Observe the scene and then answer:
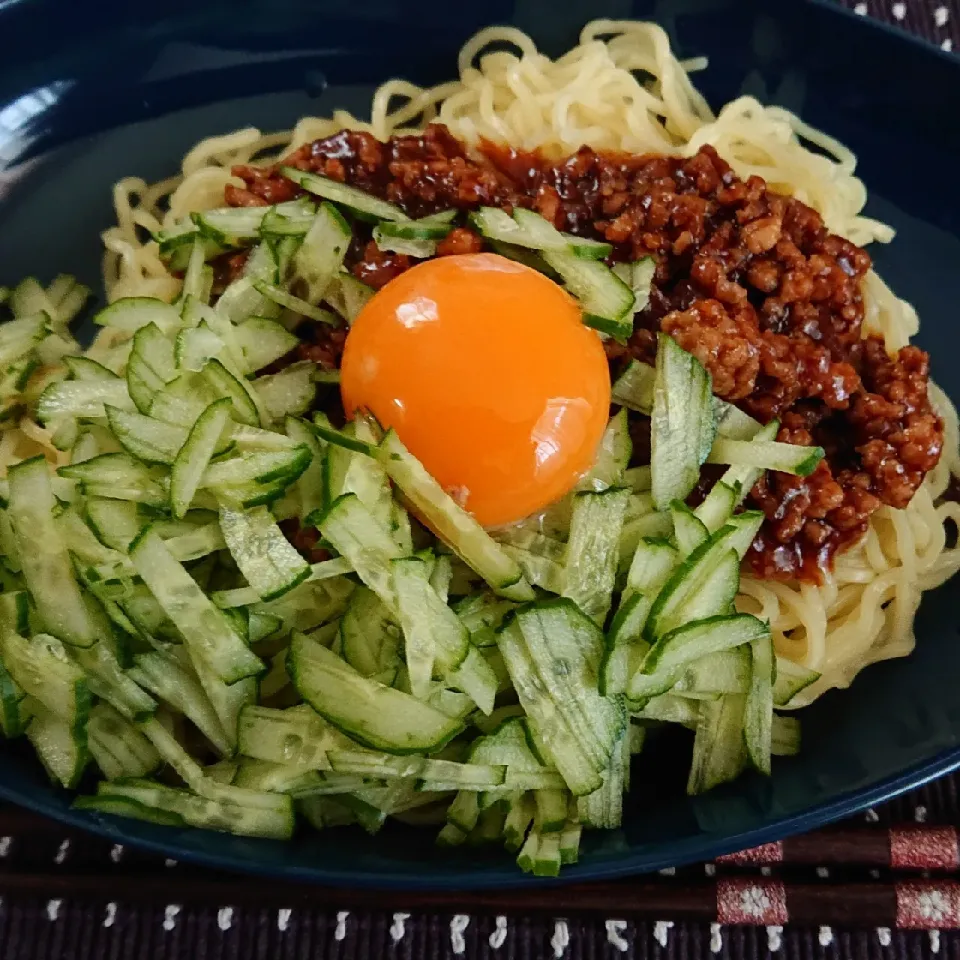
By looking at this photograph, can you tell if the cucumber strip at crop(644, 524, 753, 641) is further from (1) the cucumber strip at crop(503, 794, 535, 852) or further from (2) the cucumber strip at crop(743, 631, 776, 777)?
(1) the cucumber strip at crop(503, 794, 535, 852)

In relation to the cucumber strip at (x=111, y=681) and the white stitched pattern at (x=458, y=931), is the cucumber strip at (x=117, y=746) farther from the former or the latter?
the white stitched pattern at (x=458, y=931)

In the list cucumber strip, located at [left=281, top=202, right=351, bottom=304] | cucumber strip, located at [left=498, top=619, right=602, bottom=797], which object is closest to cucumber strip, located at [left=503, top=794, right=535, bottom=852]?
cucumber strip, located at [left=498, top=619, right=602, bottom=797]

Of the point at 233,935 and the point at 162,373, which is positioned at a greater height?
the point at 162,373

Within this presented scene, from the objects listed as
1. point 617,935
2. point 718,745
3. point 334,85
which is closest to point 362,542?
point 718,745

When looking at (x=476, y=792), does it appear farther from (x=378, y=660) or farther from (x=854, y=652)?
(x=854, y=652)

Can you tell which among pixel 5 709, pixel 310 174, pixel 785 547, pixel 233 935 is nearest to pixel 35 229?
pixel 310 174

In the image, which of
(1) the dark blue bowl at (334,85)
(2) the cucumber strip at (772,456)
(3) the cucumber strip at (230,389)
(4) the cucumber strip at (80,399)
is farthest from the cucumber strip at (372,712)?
(1) the dark blue bowl at (334,85)
